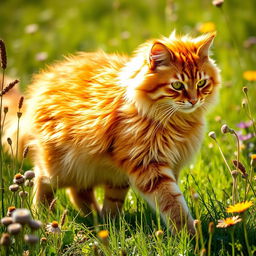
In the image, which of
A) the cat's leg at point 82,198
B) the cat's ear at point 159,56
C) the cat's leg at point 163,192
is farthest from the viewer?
the cat's leg at point 82,198

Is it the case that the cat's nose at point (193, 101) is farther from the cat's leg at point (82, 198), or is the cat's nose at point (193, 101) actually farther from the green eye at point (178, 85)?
the cat's leg at point (82, 198)

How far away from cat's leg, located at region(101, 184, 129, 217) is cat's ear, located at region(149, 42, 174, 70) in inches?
35.6

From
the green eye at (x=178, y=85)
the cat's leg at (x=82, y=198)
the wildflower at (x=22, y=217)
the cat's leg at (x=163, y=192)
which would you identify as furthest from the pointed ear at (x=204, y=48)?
the wildflower at (x=22, y=217)

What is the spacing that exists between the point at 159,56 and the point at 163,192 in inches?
31.0

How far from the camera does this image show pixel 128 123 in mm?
3410

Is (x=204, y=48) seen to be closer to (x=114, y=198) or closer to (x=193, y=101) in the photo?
(x=193, y=101)

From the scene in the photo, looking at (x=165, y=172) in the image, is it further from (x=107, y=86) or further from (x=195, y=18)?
(x=195, y=18)

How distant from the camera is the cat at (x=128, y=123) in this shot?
3.28 m

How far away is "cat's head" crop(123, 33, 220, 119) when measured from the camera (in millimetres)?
3268

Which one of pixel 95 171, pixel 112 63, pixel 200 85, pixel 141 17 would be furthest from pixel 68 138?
pixel 141 17

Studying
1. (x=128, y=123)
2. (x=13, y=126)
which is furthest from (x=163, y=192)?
(x=13, y=126)

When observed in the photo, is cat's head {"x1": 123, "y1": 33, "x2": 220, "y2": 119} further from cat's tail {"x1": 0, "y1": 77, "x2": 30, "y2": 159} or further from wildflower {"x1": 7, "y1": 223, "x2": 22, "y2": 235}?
wildflower {"x1": 7, "y1": 223, "x2": 22, "y2": 235}

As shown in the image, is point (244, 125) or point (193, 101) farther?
point (244, 125)

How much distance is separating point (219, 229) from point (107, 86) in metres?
1.19
